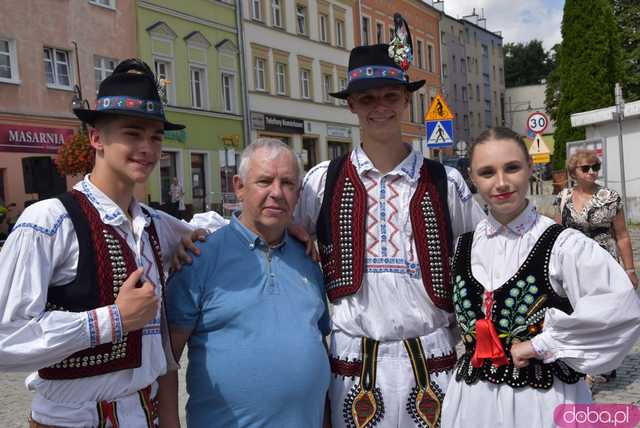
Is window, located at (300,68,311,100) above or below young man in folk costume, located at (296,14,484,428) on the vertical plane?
above

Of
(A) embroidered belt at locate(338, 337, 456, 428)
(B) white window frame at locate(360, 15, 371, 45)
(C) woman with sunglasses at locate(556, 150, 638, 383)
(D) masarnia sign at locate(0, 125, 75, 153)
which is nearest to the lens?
(A) embroidered belt at locate(338, 337, 456, 428)

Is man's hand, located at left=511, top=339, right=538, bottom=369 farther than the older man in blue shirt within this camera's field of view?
No

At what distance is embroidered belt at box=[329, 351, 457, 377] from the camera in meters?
2.86

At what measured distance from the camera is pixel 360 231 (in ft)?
9.71

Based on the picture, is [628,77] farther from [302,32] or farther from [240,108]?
[240,108]

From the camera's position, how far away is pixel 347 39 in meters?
34.0

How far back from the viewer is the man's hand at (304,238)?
116 inches

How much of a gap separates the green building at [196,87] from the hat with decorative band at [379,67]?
18249 millimetres

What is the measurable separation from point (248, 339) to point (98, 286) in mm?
631

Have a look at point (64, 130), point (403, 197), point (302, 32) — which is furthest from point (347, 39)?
point (403, 197)

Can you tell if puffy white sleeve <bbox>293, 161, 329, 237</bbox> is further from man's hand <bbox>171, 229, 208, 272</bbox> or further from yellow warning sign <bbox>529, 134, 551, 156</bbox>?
yellow warning sign <bbox>529, 134, 551, 156</bbox>

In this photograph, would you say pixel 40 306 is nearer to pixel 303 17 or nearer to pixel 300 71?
pixel 300 71

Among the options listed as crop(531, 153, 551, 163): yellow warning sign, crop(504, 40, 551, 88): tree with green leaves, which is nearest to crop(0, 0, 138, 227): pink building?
crop(531, 153, 551, 163): yellow warning sign

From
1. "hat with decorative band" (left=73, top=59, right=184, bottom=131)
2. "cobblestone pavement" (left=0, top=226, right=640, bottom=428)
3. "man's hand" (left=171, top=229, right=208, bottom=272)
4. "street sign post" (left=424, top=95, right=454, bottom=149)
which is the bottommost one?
"cobblestone pavement" (left=0, top=226, right=640, bottom=428)
